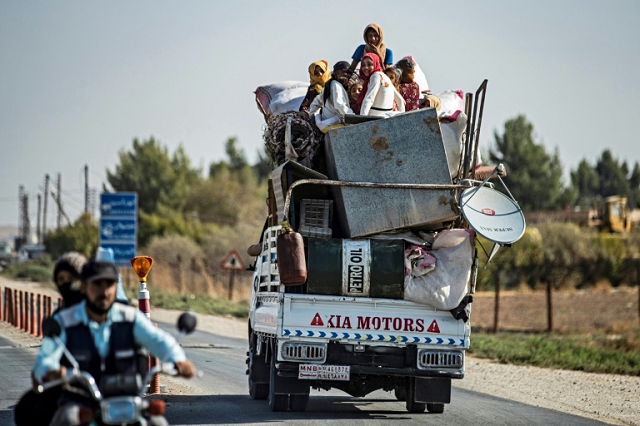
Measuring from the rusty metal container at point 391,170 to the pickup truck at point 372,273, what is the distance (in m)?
0.01

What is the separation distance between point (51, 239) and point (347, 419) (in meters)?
66.4

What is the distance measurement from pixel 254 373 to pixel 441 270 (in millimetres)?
2941

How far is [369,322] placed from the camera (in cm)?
A: 1155

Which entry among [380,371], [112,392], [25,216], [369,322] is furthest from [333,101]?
[25,216]

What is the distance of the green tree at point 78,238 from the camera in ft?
222

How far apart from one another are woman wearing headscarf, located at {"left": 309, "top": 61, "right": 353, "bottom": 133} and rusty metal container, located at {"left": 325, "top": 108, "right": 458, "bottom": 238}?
1.93 feet

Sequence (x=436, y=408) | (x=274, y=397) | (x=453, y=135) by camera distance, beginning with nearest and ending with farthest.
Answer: (x=274, y=397), (x=436, y=408), (x=453, y=135)

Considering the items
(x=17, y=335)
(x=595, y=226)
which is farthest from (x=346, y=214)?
(x=595, y=226)

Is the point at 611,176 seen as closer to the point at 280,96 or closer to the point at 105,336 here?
the point at 280,96

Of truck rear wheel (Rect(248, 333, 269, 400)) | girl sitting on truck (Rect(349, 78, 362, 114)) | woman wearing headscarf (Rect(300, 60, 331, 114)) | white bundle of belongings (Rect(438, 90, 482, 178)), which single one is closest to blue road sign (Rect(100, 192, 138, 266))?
woman wearing headscarf (Rect(300, 60, 331, 114))

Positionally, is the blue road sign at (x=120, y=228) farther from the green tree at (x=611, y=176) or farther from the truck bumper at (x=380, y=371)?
the green tree at (x=611, y=176)

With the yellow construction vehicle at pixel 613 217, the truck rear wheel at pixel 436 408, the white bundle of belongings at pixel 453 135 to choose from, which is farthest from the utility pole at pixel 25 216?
the truck rear wheel at pixel 436 408

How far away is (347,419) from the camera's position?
11500 mm

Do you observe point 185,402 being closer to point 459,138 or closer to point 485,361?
point 459,138
